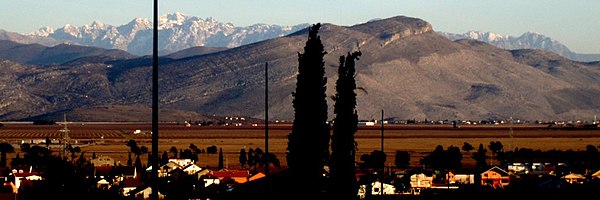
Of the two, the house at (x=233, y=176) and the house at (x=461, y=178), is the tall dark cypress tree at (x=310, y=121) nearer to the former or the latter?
the house at (x=233, y=176)

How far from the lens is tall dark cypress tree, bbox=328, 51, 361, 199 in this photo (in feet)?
149

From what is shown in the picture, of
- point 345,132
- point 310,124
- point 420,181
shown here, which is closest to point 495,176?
point 420,181

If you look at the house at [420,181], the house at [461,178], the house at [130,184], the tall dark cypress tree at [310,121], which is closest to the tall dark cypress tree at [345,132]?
the tall dark cypress tree at [310,121]

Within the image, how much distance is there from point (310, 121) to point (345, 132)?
5.74 m

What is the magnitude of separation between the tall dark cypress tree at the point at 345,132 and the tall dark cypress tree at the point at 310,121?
159 inches

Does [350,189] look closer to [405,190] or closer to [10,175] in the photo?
[405,190]

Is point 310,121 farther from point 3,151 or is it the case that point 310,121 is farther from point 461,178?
point 3,151

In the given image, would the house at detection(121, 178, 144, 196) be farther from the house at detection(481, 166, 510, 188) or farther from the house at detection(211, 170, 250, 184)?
the house at detection(481, 166, 510, 188)

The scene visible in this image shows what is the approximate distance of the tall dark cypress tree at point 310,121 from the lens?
135 feet

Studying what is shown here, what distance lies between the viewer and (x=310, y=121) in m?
41.3

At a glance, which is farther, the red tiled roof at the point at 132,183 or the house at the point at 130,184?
the red tiled roof at the point at 132,183

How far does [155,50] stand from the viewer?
30297mm

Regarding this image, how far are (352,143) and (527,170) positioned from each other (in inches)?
2257

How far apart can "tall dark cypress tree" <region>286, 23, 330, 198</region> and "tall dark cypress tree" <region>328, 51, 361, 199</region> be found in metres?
4.05
